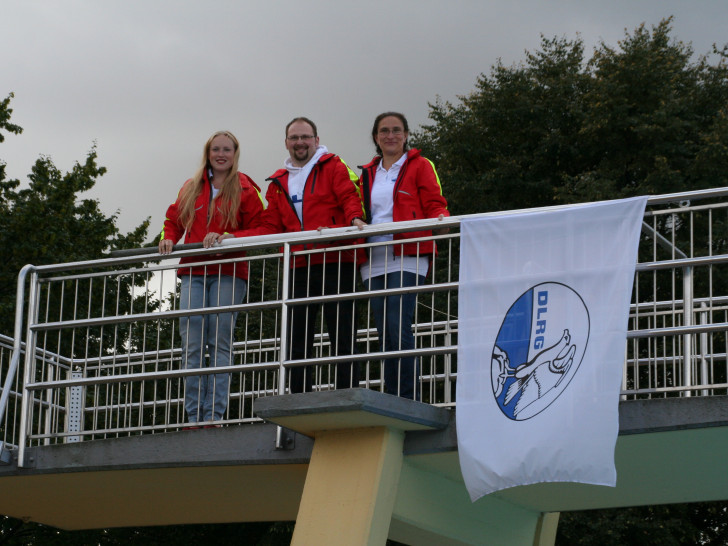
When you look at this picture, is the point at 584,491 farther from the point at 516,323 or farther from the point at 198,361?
the point at 198,361

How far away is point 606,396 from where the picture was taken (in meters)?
6.82

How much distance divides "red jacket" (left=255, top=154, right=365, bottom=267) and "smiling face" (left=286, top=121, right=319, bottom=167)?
0.43 feet

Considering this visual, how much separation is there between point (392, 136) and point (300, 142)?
674 mm

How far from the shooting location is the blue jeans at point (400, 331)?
7805 mm

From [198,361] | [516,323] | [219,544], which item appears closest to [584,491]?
[516,323]

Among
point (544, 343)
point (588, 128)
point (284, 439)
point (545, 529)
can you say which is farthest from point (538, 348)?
point (588, 128)

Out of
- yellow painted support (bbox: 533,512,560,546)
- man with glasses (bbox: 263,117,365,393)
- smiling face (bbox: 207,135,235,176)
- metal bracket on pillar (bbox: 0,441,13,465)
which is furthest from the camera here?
yellow painted support (bbox: 533,512,560,546)

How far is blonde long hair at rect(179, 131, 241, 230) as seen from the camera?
8.77 m

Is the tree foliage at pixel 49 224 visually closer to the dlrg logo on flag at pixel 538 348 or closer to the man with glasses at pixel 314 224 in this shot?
the man with glasses at pixel 314 224

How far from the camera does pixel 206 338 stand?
8508mm

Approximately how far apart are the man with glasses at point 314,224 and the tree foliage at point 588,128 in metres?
14.2

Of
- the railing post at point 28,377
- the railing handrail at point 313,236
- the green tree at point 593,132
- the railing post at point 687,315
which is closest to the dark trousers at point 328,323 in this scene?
the railing handrail at point 313,236

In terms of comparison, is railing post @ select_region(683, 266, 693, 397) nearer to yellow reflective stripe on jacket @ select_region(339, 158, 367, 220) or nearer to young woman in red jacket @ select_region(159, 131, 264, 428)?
yellow reflective stripe on jacket @ select_region(339, 158, 367, 220)

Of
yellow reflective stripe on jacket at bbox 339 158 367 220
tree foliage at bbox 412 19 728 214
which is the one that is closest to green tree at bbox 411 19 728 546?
tree foliage at bbox 412 19 728 214
